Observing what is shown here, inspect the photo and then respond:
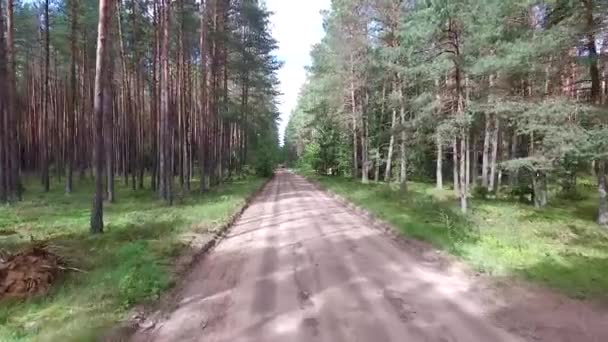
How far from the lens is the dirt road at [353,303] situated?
18.0 feet

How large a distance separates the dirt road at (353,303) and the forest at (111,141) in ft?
3.66

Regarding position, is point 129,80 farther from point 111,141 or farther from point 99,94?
point 99,94

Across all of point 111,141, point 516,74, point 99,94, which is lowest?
point 111,141

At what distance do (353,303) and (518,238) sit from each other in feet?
24.3

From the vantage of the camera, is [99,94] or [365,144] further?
[365,144]

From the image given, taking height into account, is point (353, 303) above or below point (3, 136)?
below

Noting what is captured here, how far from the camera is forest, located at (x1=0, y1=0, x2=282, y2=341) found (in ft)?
23.7

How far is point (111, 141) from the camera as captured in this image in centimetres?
2209

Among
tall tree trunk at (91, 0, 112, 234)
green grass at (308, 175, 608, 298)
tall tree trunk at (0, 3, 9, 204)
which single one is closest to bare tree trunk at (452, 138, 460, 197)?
green grass at (308, 175, 608, 298)

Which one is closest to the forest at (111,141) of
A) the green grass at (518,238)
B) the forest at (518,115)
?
the green grass at (518,238)

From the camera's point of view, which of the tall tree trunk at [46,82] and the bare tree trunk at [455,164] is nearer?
the bare tree trunk at [455,164]

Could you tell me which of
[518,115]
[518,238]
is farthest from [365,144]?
[518,238]

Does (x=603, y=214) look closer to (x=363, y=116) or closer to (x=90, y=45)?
(x=363, y=116)

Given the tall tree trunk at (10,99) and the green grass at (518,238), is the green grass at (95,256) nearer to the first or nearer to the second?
the tall tree trunk at (10,99)
